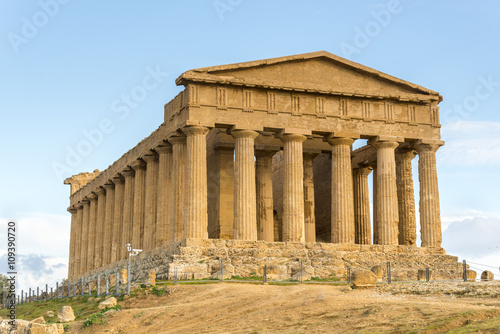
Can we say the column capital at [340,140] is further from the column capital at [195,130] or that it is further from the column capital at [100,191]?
the column capital at [100,191]

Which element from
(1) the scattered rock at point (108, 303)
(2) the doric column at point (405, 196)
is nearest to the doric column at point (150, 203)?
(2) the doric column at point (405, 196)

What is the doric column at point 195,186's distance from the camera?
4612cm

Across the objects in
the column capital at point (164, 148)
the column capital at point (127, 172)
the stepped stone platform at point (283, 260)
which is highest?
the column capital at point (164, 148)

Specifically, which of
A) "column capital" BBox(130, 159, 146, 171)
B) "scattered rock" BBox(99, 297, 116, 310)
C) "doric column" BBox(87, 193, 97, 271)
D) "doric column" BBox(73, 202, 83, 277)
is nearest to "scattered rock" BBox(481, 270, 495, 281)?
"scattered rock" BBox(99, 297, 116, 310)

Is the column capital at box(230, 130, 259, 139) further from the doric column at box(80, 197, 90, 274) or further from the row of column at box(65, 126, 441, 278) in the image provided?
the doric column at box(80, 197, 90, 274)

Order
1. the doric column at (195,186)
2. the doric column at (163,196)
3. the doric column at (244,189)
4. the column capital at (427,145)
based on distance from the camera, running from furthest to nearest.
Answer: the column capital at (427,145), the doric column at (163,196), the doric column at (244,189), the doric column at (195,186)

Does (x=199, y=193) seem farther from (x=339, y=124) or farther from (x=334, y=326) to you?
(x=334, y=326)

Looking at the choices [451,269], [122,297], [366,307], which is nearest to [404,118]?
[451,269]

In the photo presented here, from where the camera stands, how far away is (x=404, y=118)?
171 feet

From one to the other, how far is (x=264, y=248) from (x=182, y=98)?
10189 millimetres

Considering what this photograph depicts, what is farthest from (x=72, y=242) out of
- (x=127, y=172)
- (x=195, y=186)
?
(x=195, y=186)

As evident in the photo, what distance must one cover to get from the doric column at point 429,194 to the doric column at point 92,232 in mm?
28997

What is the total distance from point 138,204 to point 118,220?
17.0ft

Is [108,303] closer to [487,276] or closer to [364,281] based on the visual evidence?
[364,281]
